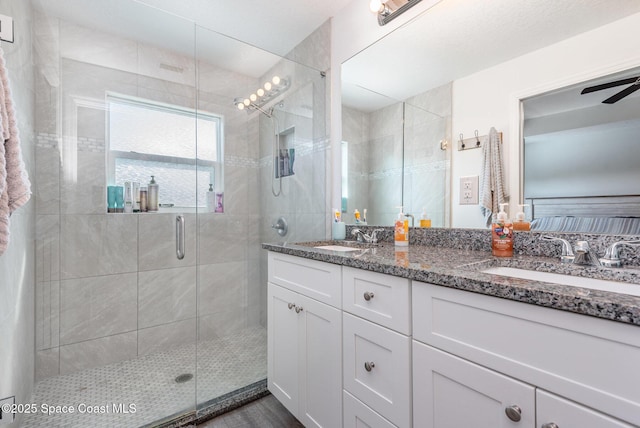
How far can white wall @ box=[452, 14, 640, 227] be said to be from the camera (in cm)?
94

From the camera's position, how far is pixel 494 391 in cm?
66

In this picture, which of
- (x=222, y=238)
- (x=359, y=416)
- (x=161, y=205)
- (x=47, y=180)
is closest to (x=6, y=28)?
(x=47, y=180)

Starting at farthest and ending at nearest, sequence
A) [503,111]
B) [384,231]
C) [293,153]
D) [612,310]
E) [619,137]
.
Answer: [293,153] < [384,231] < [503,111] < [619,137] < [612,310]

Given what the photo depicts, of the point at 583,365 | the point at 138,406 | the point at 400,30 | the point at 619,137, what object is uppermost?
the point at 400,30

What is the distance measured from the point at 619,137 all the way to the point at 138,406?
2390 mm

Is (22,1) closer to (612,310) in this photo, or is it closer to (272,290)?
(272,290)

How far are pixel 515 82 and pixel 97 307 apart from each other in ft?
8.77

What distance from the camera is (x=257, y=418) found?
4.85 feet

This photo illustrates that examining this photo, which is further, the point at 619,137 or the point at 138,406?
the point at 138,406

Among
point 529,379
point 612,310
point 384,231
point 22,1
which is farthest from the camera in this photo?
point 384,231

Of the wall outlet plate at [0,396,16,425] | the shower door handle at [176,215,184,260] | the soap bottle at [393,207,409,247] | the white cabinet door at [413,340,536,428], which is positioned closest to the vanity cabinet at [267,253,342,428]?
the white cabinet door at [413,340,536,428]

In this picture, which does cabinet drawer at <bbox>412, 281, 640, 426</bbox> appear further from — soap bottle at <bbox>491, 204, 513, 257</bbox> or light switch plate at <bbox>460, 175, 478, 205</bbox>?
light switch plate at <bbox>460, 175, 478, 205</bbox>

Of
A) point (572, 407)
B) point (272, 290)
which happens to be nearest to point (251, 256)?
point (272, 290)

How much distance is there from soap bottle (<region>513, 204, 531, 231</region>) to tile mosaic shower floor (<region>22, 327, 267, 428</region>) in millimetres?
1606
